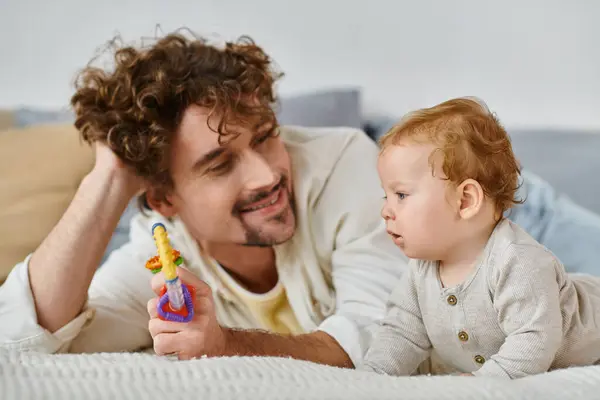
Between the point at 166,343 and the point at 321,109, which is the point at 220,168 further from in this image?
the point at 321,109

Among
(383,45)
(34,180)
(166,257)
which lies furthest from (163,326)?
(383,45)

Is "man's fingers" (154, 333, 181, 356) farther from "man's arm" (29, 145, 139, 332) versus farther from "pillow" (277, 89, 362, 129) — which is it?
"pillow" (277, 89, 362, 129)

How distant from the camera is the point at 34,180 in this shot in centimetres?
167

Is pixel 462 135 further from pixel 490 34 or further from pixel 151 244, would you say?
pixel 490 34

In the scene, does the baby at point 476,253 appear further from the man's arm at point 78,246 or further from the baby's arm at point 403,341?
the man's arm at point 78,246

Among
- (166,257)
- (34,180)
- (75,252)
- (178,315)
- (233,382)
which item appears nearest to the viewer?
(233,382)

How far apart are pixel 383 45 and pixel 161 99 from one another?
87 centimetres

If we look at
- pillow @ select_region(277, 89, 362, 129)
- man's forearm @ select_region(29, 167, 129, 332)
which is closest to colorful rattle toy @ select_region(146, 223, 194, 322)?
man's forearm @ select_region(29, 167, 129, 332)

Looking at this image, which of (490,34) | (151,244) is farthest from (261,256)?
(490,34)

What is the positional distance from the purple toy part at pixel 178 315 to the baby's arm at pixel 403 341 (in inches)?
10.0

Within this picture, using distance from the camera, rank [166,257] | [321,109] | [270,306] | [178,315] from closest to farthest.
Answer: [166,257] < [178,315] < [270,306] < [321,109]

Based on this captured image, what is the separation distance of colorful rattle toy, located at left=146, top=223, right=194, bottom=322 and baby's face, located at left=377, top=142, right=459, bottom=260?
276 millimetres

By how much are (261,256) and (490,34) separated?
3.09ft

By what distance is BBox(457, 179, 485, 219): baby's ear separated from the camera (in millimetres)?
858
